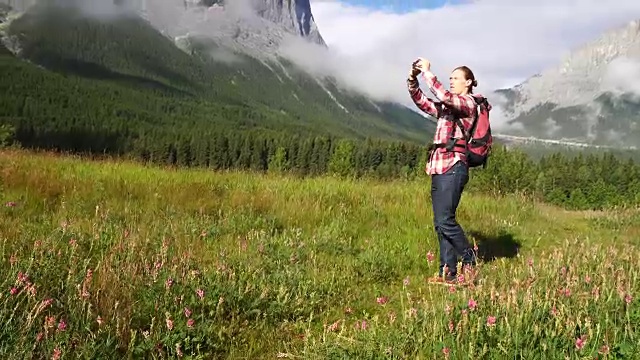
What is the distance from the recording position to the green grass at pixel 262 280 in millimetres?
3432

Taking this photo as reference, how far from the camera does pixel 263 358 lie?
3869mm

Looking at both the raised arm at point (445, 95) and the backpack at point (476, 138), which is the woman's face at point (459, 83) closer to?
the backpack at point (476, 138)

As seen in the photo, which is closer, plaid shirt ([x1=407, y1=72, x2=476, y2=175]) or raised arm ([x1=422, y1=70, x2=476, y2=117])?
raised arm ([x1=422, y1=70, x2=476, y2=117])

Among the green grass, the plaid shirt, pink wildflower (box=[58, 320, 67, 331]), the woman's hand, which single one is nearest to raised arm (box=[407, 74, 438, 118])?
the plaid shirt

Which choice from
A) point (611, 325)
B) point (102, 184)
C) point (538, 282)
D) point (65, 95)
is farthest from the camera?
point (65, 95)

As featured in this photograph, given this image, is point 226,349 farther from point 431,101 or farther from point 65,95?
point 65,95

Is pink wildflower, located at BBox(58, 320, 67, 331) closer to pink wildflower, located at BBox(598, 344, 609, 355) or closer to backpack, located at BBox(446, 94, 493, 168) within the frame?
pink wildflower, located at BBox(598, 344, 609, 355)

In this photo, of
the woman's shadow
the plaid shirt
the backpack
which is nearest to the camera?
the plaid shirt

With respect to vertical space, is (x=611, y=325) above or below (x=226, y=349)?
above

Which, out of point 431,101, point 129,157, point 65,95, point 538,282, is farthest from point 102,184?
point 65,95

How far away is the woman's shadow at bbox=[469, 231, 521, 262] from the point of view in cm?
793

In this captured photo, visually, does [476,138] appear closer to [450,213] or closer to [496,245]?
[450,213]

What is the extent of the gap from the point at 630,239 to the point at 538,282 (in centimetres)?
722

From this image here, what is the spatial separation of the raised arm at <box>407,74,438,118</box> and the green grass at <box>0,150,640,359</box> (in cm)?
193
